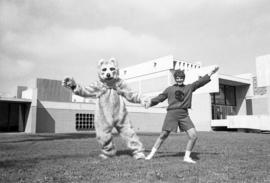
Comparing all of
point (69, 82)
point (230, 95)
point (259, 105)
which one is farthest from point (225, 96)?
point (69, 82)

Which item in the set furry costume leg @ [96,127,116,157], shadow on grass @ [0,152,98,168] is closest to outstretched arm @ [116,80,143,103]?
furry costume leg @ [96,127,116,157]

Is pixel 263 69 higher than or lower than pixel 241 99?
higher

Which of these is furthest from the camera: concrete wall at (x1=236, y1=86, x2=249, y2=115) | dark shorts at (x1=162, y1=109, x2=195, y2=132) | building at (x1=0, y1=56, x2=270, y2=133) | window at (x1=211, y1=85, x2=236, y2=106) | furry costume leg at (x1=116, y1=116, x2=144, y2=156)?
concrete wall at (x1=236, y1=86, x2=249, y2=115)

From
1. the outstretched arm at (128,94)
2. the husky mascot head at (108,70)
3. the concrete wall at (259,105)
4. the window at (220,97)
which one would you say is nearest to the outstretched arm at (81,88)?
the husky mascot head at (108,70)

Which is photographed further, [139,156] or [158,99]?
[158,99]

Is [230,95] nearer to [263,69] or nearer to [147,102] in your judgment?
[263,69]

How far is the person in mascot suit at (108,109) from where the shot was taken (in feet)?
20.1

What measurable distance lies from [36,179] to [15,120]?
32.9 metres

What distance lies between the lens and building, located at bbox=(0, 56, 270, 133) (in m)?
27.5

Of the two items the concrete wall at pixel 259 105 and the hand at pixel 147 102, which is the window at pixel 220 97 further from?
the hand at pixel 147 102

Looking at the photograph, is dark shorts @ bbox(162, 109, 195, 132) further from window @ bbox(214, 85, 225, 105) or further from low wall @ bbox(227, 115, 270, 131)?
window @ bbox(214, 85, 225, 105)

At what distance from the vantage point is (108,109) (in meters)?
6.18

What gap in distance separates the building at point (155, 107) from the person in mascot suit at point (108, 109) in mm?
21373

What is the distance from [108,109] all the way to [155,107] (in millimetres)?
31831
